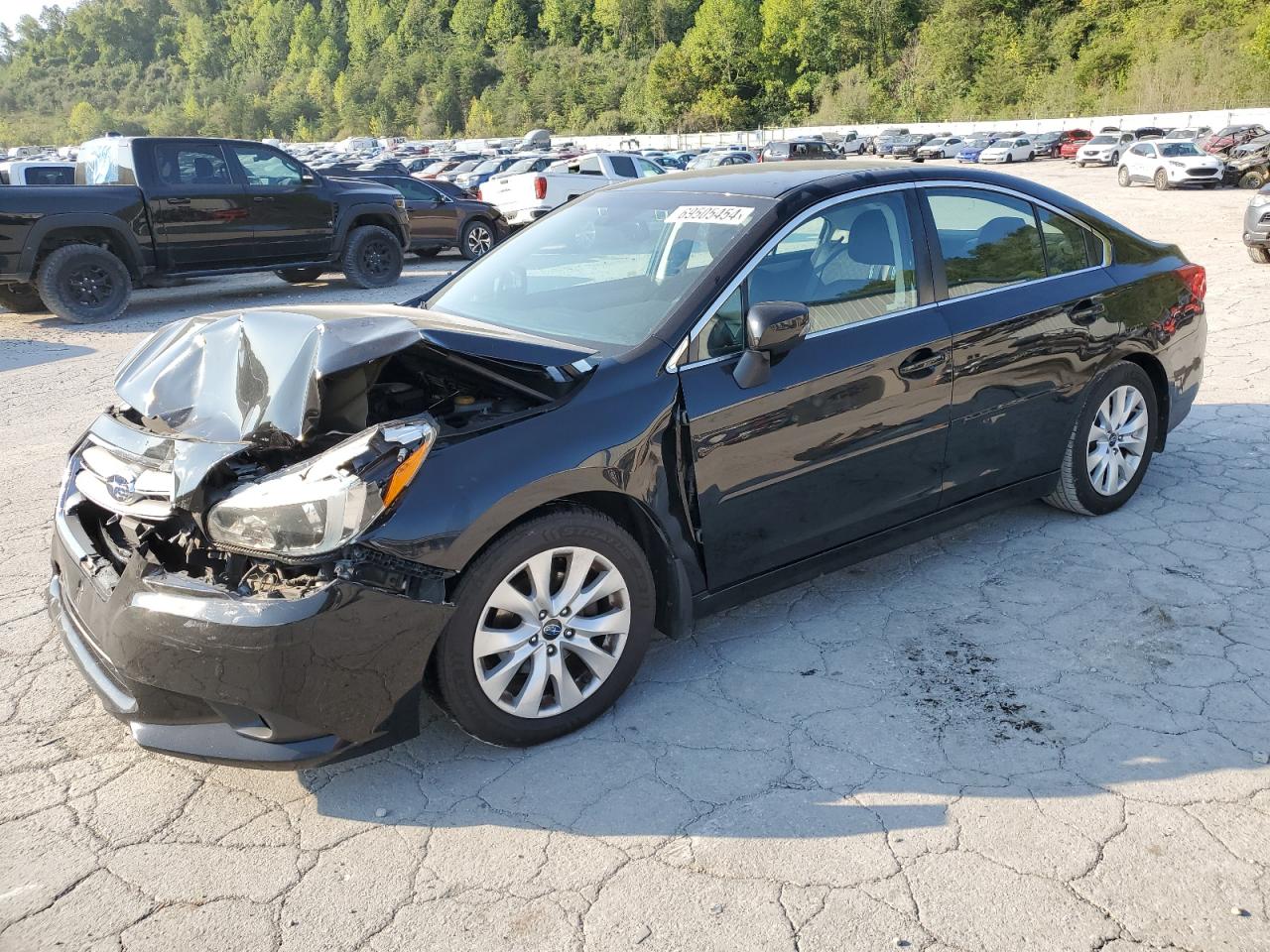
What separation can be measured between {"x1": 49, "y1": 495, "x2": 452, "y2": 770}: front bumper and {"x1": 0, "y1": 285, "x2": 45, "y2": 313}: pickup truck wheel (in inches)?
422

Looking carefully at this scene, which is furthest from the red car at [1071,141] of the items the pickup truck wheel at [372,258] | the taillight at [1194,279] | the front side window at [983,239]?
the front side window at [983,239]

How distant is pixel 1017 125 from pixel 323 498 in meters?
69.2

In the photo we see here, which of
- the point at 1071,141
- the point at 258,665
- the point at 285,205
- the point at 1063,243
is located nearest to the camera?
the point at 258,665

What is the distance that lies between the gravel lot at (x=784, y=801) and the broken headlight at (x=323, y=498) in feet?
2.65

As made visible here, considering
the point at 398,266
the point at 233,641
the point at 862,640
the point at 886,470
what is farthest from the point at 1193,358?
the point at 398,266

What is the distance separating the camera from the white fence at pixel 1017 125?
50750mm

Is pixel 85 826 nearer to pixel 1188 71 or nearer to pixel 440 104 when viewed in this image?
pixel 1188 71

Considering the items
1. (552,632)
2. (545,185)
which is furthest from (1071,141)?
(552,632)

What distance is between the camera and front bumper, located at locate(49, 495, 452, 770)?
2.58m

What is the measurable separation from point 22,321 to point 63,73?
18401 cm

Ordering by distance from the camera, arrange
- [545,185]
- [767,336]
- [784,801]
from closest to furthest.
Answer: [784,801] < [767,336] < [545,185]

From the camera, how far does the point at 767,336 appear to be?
327cm

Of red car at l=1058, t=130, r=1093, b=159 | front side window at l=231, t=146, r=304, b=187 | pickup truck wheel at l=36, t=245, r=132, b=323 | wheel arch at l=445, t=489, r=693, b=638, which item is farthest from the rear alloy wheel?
red car at l=1058, t=130, r=1093, b=159

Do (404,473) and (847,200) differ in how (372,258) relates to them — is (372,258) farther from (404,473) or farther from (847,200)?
(404,473)
